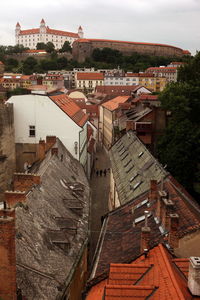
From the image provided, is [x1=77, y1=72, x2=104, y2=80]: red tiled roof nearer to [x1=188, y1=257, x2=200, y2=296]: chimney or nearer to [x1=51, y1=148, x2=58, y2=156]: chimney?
[x1=51, y1=148, x2=58, y2=156]: chimney

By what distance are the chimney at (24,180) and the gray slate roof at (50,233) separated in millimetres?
536

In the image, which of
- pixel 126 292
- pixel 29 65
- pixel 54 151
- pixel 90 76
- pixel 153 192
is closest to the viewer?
pixel 126 292

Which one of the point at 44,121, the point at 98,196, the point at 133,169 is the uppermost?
the point at 44,121

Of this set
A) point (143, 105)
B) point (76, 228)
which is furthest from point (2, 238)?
point (143, 105)

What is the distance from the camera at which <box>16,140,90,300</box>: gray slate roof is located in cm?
1383

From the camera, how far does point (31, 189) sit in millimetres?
19266

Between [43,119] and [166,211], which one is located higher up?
[43,119]

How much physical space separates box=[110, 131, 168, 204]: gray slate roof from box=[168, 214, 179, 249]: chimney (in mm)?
5811

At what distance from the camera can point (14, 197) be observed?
17688 millimetres

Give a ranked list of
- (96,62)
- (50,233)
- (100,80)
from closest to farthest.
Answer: (50,233) → (100,80) → (96,62)

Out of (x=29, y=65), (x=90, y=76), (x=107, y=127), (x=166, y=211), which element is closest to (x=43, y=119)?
(x=166, y=211)

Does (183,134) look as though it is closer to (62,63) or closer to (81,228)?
(81,228)

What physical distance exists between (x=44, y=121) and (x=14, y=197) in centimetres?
1566

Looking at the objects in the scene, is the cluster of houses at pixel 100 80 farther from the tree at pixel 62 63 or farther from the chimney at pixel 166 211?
the chimney at pixel 166 211
